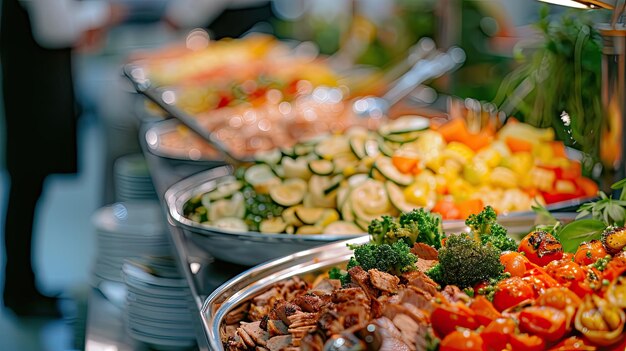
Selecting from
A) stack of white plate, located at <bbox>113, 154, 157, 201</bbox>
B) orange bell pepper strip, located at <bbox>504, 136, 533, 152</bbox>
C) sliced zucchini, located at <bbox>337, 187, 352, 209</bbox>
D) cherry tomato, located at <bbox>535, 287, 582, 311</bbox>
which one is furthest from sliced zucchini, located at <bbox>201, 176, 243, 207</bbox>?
cherry tomato, located at <bbox>535, 287, 582, 311</bbox>

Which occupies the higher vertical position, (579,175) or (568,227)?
(579,175)

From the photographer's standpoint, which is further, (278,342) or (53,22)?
(53,22)

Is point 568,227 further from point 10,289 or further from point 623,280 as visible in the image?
point 10,289

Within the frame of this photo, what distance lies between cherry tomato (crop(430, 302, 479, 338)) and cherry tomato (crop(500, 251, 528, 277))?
26 cm

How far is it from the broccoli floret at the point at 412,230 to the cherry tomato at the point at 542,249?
0.24 m

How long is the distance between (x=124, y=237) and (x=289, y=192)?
0.61 metres

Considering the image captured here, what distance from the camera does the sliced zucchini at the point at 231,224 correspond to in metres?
2.21

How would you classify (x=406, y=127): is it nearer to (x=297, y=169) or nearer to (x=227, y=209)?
(x=297, y=169)

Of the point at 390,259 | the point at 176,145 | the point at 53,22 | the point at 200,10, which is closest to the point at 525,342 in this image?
the point at 390,259

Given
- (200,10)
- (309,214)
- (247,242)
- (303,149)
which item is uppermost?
(200,10)

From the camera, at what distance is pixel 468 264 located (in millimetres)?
1366

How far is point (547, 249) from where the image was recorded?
57.8 inches

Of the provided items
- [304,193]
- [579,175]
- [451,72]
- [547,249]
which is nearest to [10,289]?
[304,193]

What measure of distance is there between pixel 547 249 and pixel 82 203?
187 inches
